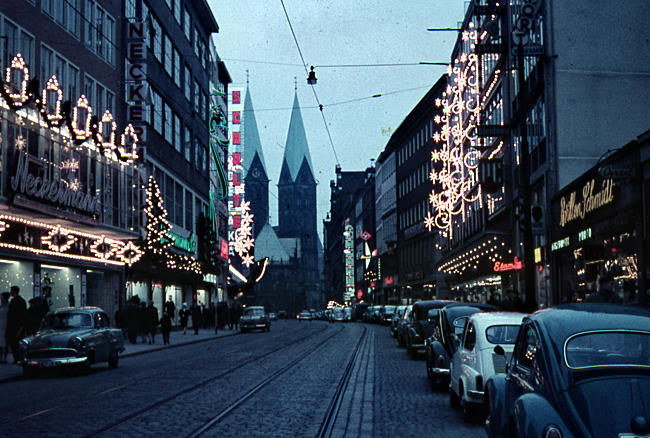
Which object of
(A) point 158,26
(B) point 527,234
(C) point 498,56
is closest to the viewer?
(B) point 527,234

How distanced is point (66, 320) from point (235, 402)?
8.43 m

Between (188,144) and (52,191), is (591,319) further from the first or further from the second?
(188,144)

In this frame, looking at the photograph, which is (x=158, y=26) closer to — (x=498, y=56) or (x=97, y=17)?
(x=97, y=17)

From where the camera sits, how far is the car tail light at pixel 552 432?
19.5ft

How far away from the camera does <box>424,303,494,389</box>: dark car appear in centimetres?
1483

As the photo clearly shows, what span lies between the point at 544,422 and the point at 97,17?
3410cm

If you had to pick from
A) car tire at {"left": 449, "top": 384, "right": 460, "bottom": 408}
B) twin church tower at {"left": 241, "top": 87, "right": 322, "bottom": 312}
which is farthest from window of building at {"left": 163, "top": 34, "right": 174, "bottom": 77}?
twin church tower at {"left": 241, "top": 87, "right": 322, "bottom": 312}

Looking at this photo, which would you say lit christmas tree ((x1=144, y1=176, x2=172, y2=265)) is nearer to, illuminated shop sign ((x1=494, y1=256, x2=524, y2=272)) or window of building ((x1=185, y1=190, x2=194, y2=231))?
window of building ((x1=185, y1=190, x2=194, y2=231))

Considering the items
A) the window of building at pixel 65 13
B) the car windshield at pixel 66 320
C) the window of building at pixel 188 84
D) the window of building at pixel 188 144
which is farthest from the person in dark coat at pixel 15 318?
the window of building at pixel 188 84

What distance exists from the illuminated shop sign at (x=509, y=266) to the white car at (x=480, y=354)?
27.1 meters

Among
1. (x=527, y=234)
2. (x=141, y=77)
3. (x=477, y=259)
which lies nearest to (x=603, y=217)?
(x=527, y=234)

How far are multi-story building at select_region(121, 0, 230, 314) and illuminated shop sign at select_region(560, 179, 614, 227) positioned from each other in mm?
18768

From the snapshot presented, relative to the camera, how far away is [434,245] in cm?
7544

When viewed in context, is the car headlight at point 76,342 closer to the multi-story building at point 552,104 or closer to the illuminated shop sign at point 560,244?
the multi-story building at point 552,104
